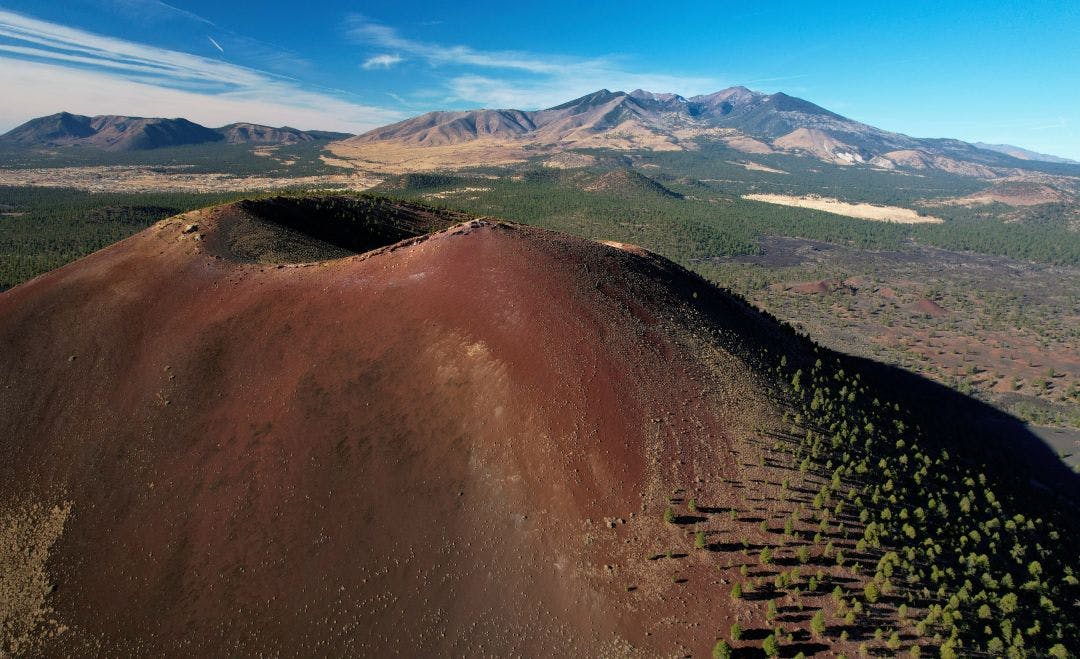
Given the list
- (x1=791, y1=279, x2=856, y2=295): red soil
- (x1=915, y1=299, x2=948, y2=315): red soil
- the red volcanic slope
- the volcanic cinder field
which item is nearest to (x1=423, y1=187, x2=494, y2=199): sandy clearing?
(x1=791, y1=279, x2=856, y2=295): red soil

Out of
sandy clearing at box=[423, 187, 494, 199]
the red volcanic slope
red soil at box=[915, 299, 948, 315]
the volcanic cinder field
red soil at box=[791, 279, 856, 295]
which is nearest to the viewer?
the volcanic cinder field

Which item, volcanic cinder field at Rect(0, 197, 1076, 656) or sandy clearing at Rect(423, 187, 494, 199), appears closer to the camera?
volcanic cinder field at Rect(0, 197, 1076, 656)

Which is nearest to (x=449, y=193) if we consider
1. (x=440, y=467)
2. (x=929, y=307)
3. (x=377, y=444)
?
(x=929, y=307)

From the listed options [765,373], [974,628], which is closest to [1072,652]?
[974,628]

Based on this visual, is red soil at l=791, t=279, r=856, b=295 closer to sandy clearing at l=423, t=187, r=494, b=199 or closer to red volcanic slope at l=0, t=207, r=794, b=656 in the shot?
red volcanic slope at l=0, t=207, r=794, b=656

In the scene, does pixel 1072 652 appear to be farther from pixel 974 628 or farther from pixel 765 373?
pixel 765 373

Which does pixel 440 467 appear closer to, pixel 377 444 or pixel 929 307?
pixel 377 444

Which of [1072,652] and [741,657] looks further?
[1072,652]

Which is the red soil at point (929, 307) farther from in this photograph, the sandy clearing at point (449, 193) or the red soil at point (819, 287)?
the sandy clearing at point (449, 193)
